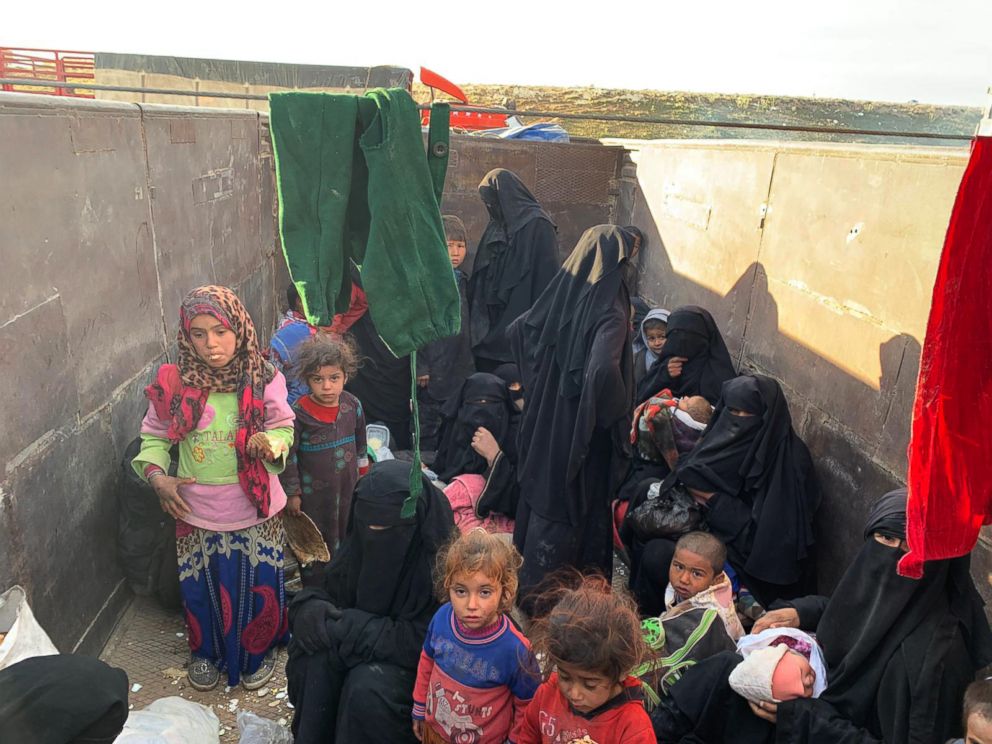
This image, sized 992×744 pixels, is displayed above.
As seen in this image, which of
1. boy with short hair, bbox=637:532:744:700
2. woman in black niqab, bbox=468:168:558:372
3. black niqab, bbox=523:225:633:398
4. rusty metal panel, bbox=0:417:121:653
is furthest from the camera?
woman in black niqab, bbox=468:168:558:372

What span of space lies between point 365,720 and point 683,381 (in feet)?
9.09

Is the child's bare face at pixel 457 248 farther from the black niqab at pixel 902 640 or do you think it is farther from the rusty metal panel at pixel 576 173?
the black niqab at pixel 902 640

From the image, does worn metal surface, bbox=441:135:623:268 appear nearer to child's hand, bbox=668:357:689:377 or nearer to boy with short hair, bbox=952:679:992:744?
child's hand, bbox=668:357:689:377

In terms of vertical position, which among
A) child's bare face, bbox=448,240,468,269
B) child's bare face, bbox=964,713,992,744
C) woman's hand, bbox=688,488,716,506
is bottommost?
woman's hand, bbox=688,488,716,506

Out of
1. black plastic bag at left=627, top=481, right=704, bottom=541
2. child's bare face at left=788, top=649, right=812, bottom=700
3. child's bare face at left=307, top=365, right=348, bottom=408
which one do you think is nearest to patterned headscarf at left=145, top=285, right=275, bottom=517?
child's bare face at left=307, top=365, right=348, bottom=408

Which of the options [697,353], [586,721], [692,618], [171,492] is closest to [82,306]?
[171,492]

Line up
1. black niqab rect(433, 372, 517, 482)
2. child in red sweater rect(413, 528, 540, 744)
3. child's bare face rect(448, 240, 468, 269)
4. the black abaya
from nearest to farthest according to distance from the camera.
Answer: the black abaya
child in red sweater rect(413, 528, 540, 744)
black niqab rect(433, 372, 517, 482)
child's bare face rect(448, 240, 468, 269)

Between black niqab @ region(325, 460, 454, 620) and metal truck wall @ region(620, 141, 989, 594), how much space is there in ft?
6.21

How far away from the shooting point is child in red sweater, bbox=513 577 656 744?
6.36ft

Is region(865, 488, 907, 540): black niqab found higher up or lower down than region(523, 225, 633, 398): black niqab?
lower down

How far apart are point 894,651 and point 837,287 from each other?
6.42 feet

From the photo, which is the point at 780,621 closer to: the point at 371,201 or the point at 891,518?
the point at 891,518

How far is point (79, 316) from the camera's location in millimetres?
2709

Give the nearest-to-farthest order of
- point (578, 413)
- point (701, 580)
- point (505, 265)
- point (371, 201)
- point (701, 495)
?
point (371, 201), point (701, 580), point (578, 413), point (701, 495), point (505, 265)
